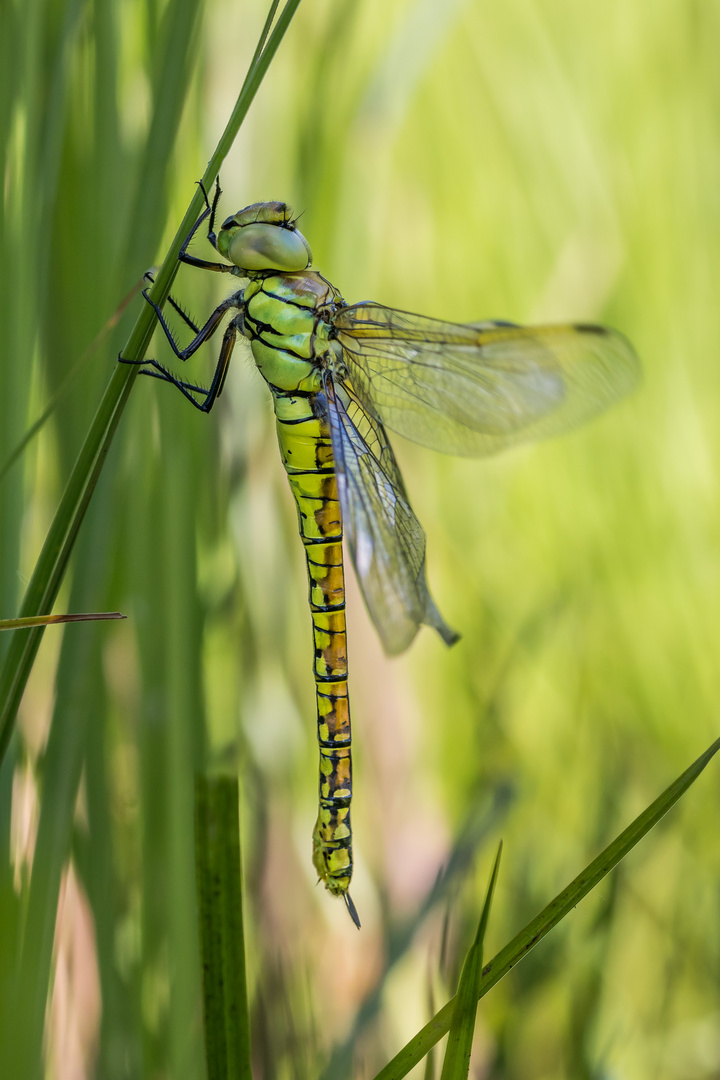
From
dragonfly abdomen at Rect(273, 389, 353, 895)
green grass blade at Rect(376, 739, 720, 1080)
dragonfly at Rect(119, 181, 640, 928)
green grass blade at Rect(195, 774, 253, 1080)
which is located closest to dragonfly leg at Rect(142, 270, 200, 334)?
dragonfly at Rect(119, 181, 640, 928)

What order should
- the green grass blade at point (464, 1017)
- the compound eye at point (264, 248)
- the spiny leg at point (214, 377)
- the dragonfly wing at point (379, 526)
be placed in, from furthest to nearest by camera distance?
the compound eye at point (264, 248), the spiny leg at point (214, 377), the dragonfly wing at point (379, 526), the green grass blade at point (464, 1017)

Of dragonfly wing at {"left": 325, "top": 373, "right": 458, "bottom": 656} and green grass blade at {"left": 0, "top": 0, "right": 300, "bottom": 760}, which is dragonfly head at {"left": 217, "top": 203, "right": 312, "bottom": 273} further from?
green grass blade at {"left": 0, "top": 0, "right": 300, "bottom": 760}

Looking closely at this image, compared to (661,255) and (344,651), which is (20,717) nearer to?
(344,651)

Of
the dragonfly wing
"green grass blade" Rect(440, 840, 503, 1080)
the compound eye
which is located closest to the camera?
"green grass blade" Rect(440, 840, 503, 1080)

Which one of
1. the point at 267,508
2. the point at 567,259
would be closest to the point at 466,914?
the point at 267,508

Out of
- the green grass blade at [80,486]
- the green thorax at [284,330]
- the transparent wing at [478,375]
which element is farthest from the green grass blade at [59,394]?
the transparent wing at [478,375]

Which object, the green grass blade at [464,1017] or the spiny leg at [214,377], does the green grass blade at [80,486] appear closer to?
the spiny leg at [214,377]

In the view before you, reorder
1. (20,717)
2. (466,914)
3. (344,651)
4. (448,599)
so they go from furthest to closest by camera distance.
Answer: (448,599), (466,914), (344,651), (20,717)
